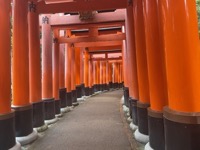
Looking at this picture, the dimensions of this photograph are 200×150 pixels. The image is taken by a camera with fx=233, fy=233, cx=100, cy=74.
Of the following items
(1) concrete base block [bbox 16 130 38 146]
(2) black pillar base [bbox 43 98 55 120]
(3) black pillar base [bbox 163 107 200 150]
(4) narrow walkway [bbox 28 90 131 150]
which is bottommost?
(4) narrow walkway [bbox 28 90 131 150]

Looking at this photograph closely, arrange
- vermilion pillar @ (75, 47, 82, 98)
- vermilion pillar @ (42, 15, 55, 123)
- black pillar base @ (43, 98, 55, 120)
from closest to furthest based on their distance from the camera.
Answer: black pillar base @ (43, 98, 55, 120) < vermilion pillar @ (42, 15, 55, 123) < vermilion pillar @ (75, 47, 82, 98)

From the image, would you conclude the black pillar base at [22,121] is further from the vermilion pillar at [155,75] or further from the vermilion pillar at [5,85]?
the vermilion pillar at [155,75]

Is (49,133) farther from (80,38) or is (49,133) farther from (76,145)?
(80,38)

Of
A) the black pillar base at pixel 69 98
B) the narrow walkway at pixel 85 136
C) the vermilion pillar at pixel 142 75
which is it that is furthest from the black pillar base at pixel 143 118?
the black pillar base at pixel 69 98

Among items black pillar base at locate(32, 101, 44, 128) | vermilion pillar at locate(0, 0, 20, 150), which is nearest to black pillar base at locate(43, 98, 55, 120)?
black pillar base at locate(32, 101, 44, 128)

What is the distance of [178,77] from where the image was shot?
2758 mm

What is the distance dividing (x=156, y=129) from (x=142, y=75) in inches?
59.2

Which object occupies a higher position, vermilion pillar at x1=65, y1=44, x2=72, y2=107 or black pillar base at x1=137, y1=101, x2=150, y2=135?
vermilion pillar at x1=65, y1=44, x2=72, y2=107

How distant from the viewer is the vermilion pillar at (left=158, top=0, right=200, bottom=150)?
8.71ft

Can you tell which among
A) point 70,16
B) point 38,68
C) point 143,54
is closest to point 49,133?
point 38,68

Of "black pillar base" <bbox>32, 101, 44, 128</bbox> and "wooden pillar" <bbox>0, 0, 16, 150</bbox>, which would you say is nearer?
"wooden pillar" <bbox>0, 0, 16, 150</bbox>

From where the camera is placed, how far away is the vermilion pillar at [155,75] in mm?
3807

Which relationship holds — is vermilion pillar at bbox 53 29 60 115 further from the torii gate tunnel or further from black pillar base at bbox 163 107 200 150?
black pillar base at bbox 163 107 200 150

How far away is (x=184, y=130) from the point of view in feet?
8.77
